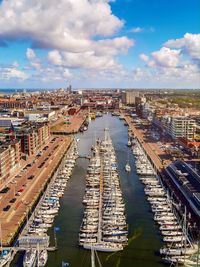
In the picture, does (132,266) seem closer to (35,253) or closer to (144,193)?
(35,253)

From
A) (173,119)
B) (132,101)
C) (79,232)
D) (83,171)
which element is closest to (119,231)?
(79,232)

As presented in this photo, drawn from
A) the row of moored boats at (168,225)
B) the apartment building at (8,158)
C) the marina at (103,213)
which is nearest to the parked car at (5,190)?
the apartment building at (8,158)

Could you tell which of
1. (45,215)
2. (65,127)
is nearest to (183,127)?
(65,127)

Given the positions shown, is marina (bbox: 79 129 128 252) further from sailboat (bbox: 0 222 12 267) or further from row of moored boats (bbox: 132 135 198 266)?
sailboat (bbox: 0 222 12 267)

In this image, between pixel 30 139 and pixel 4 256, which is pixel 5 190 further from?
pixel 30 139

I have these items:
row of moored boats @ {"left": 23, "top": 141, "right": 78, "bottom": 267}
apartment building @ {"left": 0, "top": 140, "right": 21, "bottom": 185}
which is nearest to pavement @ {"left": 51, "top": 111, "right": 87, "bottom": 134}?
apartment building @ {"left": 0, "top": 140, "right": 21, "bottom": 185}

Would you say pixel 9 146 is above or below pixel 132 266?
above
